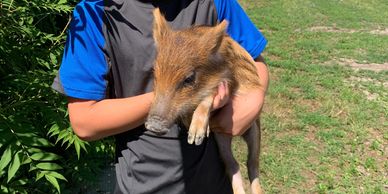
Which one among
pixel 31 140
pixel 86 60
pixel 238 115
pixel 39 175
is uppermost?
pixel 86 60

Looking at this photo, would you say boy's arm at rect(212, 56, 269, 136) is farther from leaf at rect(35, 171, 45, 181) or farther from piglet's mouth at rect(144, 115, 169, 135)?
leaf at rect(35, 171, 45, 181)

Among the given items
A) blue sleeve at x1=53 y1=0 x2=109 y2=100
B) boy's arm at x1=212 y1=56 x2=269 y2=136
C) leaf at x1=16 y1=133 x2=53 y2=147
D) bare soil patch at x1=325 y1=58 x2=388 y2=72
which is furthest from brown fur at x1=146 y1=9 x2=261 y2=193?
bare soil patch at x1=325 y1=58 x2=388 y2=72

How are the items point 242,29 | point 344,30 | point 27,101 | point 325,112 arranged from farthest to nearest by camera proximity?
point 344,30 < point 325,112 < point 27,101 < point 242,29

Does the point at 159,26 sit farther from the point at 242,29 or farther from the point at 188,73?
the point at 242,29

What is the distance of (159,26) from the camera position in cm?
204

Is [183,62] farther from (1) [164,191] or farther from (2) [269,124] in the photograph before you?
(2) [269,124]

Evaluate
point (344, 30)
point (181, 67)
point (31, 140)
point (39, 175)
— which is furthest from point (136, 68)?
point (344, 30)

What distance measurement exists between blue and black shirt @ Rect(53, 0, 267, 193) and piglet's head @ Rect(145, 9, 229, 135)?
6cm

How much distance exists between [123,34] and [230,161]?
0.92 metres

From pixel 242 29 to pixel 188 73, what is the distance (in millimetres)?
414

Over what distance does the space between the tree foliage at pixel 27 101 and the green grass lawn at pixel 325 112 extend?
9.27 feet

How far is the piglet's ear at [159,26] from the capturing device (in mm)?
2051

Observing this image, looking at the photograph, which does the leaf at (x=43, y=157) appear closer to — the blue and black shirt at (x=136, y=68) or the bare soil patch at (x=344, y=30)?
the blue and black shirt at (x=136, y=68)

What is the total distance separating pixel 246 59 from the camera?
248 cm
